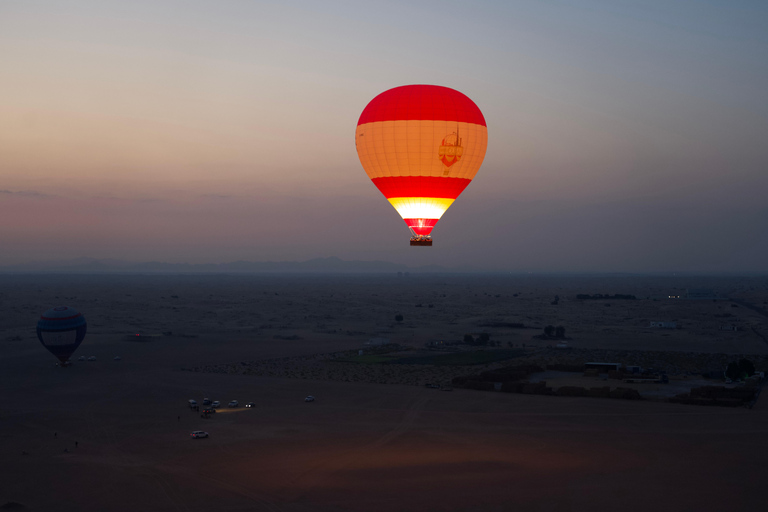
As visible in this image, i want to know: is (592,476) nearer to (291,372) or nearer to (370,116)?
(370,116)

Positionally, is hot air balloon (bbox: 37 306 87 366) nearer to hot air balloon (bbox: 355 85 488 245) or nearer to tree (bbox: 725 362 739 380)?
hot air balloon (bbox: 355 85 488 245)

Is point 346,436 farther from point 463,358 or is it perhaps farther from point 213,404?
point 463,358

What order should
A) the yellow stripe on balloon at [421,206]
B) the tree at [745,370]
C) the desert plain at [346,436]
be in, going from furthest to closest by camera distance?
the tree at [745,370] < the yellow stripe on balloon at [421,206] < the desert plain at [346,436]

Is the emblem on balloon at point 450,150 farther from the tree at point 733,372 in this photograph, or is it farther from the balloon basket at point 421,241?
the tree at point 733,372

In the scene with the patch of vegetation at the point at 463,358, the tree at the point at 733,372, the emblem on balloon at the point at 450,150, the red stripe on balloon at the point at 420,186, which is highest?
the emblem on balloon at the point at 450,150

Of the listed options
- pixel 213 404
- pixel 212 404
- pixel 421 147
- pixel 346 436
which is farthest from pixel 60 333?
pixel 421 147

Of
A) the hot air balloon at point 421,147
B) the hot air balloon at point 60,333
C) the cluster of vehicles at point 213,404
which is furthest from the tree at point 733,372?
Result: the hot air balloon at point 60,333

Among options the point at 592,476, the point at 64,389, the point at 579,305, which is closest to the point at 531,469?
the point at 592,476
